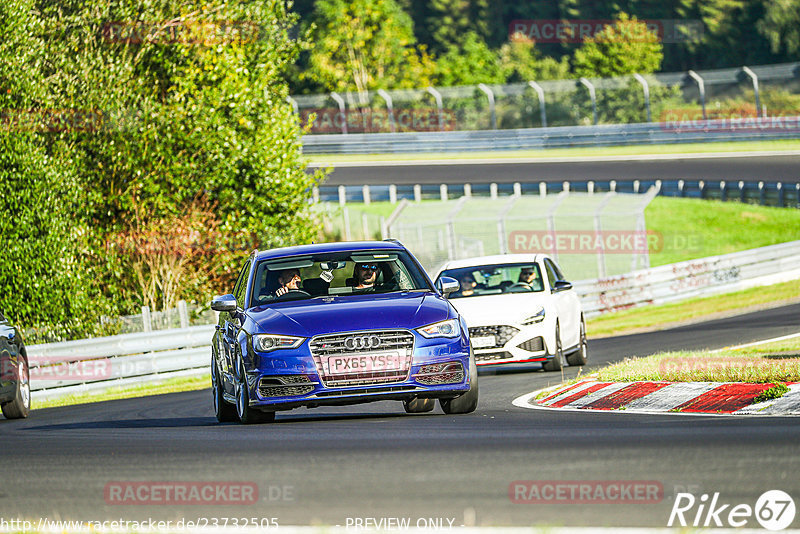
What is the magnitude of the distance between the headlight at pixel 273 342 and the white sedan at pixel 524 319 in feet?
23.0

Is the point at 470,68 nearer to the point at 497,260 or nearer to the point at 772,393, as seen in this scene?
the point at 497,260

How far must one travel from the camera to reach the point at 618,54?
79938mm

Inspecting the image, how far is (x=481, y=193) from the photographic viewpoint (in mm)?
45625

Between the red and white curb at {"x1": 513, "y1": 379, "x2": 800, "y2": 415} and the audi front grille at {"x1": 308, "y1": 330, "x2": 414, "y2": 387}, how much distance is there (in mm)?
2075

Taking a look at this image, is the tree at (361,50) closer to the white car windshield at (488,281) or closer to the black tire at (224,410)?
the white car windshield at (488,281)

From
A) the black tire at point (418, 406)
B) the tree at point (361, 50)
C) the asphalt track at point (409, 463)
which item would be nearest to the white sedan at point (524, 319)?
the black tire at point (418, 406)

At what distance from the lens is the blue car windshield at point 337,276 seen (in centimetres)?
1185

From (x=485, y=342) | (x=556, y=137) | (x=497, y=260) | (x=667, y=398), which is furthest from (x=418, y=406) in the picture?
(x=556, y=137)

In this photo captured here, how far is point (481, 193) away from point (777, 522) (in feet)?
131

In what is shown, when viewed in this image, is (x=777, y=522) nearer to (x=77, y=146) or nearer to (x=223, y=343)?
(x=223, y=343)

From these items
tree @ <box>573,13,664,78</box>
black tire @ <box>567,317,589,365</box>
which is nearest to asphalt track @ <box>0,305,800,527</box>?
black tire @ <box>567,317,589,365</box>

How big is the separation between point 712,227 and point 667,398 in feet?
104

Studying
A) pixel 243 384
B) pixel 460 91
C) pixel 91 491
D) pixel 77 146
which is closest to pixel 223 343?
pixel 243 384

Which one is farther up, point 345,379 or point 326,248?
point 326,248
